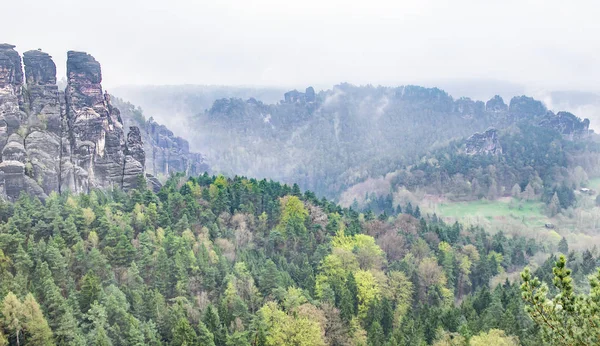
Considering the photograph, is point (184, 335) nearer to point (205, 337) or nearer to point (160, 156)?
point (205, 337)

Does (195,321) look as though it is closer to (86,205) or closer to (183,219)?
(183,219)

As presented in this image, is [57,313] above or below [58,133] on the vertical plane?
below

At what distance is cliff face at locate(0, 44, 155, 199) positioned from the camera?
256ft

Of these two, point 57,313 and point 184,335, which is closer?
point 57,313

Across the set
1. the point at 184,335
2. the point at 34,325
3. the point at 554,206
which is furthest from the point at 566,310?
the point at 554,206

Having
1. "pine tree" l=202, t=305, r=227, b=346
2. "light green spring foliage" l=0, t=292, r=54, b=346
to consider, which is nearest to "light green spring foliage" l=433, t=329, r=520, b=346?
"pine tree" l=202, t=305, r=227, b=346

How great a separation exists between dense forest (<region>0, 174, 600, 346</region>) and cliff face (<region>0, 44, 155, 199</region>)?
6.91 meters

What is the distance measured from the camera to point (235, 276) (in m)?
60.3

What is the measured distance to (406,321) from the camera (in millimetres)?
53438

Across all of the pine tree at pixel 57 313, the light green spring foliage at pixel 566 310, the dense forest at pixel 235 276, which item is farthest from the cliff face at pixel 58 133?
the light green spring foliage at pixel 566 310

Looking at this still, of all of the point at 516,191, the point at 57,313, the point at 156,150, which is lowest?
the point at 516,191

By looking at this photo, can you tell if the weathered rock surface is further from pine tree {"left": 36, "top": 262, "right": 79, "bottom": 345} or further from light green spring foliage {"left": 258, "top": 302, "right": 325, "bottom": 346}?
light green spring foliage {"left": 258, "top": 302, "right": 325, "bottom": 346}

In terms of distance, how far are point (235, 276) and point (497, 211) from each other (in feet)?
422

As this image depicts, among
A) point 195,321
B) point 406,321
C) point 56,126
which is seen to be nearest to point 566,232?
point 406,321
